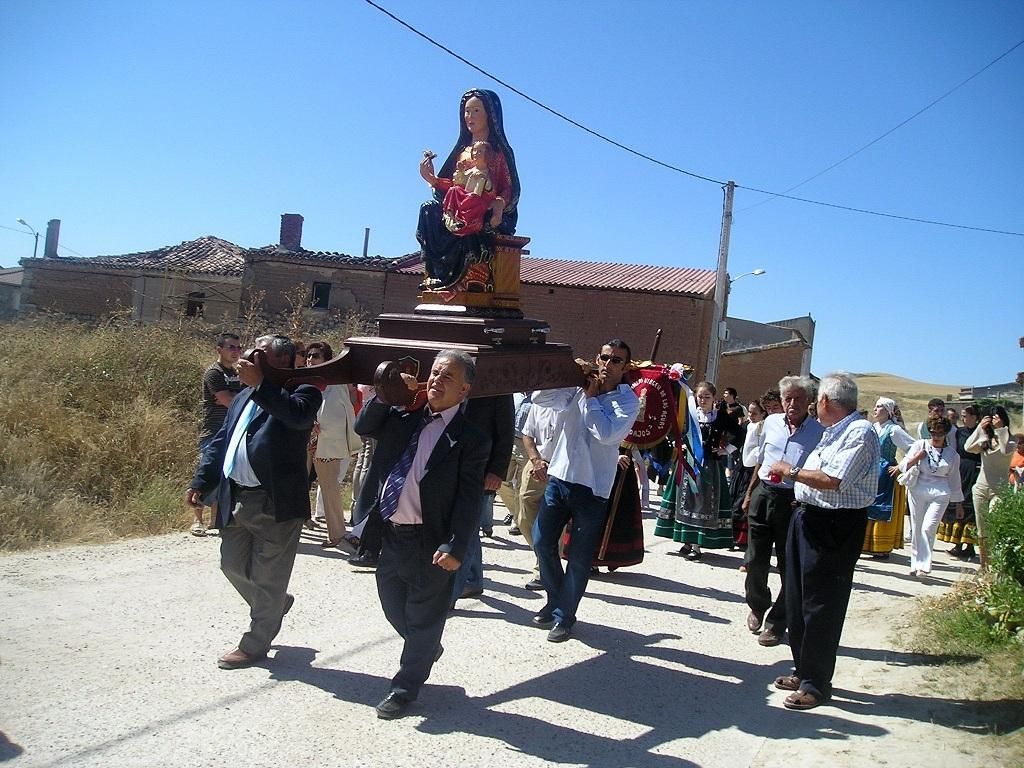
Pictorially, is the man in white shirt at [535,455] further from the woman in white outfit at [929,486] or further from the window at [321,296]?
the window at [321,296]

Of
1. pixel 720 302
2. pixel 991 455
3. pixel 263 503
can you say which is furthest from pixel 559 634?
pixel 720 302

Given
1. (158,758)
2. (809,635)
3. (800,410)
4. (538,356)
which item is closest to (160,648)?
(158,758)

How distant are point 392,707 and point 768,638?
306cm

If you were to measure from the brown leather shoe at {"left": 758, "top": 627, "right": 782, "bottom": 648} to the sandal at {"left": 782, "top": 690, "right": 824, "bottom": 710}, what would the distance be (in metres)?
1.25

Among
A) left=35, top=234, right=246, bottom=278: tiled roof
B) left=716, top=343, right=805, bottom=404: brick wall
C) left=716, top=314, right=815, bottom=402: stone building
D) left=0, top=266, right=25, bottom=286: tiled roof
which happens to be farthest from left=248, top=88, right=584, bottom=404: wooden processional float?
left=0, top=266, right=25, bottom=286: tiled roof

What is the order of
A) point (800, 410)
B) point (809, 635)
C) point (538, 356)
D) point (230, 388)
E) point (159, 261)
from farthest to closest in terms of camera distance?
1. point (159, 261)
2. point (230, 388)
3. point (800, 410)
4. point (538, 356)
5. point (809, 635)

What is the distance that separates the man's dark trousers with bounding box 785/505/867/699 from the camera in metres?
5.23

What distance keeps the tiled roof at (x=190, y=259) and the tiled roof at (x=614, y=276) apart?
7.15 m

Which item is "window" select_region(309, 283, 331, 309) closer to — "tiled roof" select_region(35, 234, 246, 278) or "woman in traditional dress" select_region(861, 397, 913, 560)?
"tiled roof" select_region(35, 234, 246, 278)

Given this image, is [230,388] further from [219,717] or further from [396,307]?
[396,307]

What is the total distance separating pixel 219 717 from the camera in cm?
443

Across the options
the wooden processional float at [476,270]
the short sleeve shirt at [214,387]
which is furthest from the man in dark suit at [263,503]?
the short sleeve shirt at [214,387]

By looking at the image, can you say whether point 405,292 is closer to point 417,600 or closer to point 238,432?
point 238,432

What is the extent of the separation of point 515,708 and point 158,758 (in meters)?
1.79
